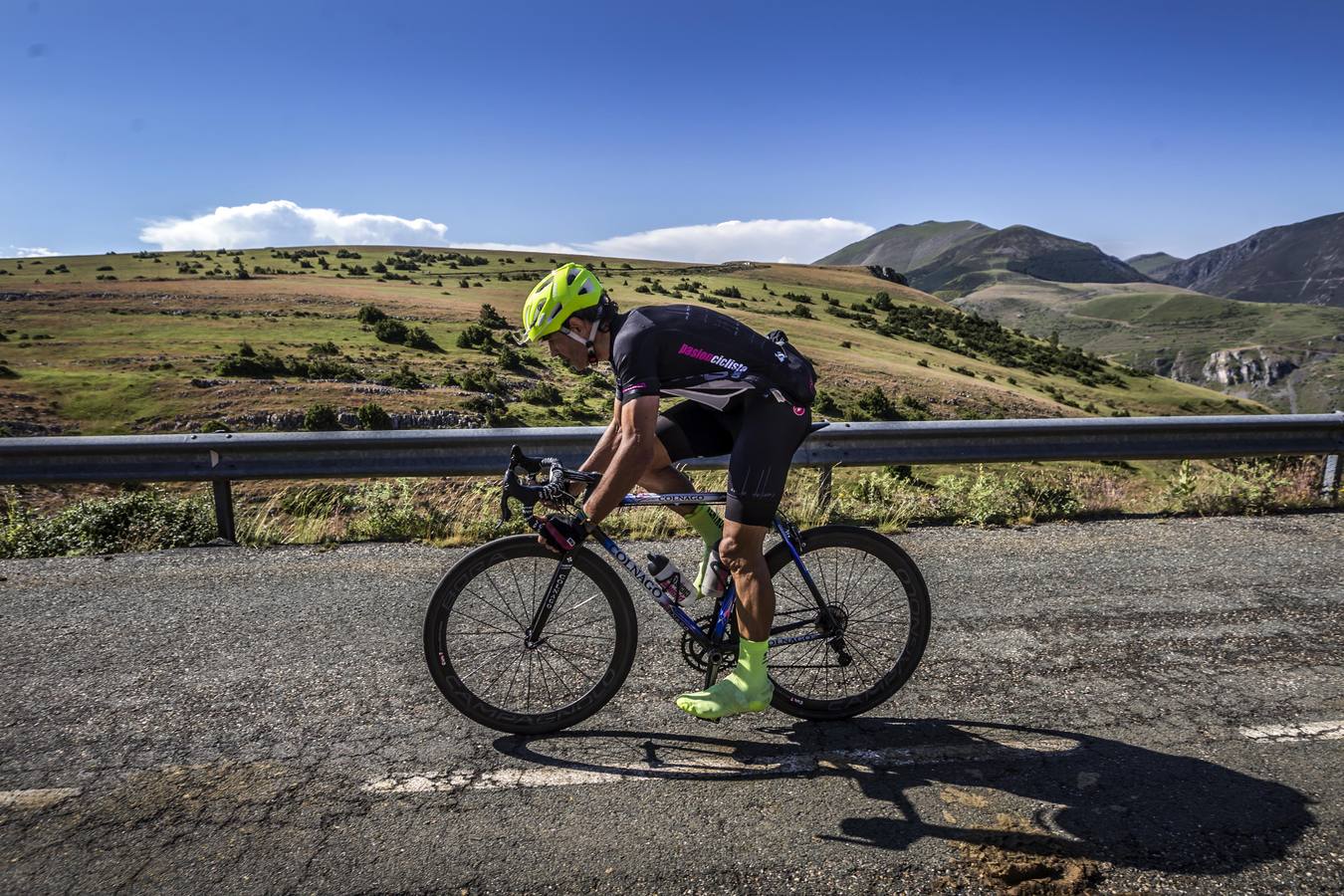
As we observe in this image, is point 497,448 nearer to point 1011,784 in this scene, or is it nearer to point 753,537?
point 753,537

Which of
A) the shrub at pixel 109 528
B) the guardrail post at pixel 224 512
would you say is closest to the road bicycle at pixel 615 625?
the guardrail post at pixel 224 512

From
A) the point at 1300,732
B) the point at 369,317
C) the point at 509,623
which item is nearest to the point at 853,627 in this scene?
the point at 509,623

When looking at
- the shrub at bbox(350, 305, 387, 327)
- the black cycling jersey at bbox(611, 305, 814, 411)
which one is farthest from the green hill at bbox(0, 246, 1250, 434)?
the black cycling jersey at bbox(611, 305, 814, 411)

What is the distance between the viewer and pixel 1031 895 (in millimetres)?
2756

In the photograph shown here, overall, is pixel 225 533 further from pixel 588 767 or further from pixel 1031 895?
pixel 1031 895

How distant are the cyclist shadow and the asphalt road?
0.01 meters

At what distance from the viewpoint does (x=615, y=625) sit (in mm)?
3887

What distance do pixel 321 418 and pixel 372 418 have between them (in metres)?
1.69

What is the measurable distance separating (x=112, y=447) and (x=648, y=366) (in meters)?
5.57

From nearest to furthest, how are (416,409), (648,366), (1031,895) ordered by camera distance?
(1031,895) < (648,366) < (416,409)

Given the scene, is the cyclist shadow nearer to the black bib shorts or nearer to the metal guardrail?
the black bib shorts

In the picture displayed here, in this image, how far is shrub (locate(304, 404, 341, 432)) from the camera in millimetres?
15414

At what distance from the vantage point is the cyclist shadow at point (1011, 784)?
9.86ft

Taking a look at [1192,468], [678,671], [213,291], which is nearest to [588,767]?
[678,671]
